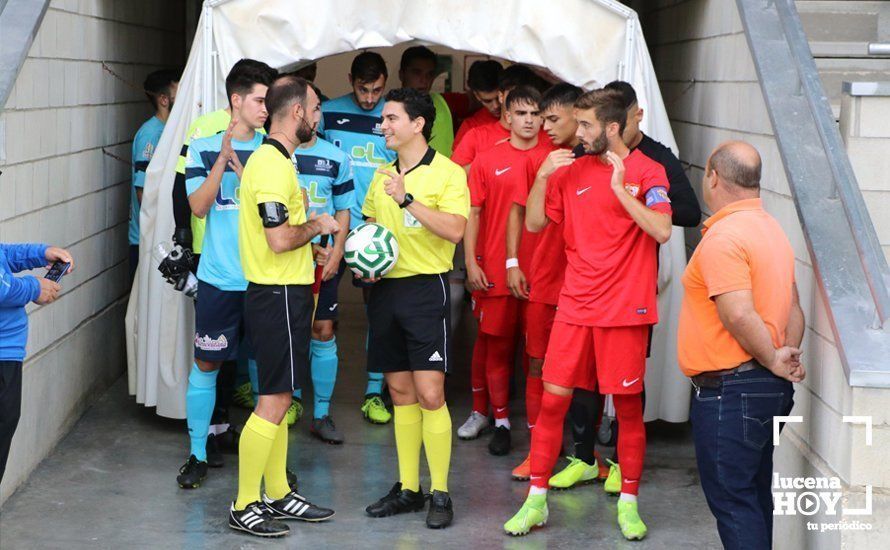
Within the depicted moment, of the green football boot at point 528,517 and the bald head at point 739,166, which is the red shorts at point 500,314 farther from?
the bald head at point 739,166

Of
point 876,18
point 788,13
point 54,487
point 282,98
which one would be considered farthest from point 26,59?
point 876,18

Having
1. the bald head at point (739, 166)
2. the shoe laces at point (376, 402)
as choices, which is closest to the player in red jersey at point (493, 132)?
the shoe laces at point (376, 402)

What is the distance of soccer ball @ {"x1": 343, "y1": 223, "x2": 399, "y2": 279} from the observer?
5406 mm

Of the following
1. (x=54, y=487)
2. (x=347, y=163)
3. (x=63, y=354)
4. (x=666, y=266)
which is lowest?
(x=54, y=487)

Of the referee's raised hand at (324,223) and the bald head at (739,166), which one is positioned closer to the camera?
the bald head at (739,166)

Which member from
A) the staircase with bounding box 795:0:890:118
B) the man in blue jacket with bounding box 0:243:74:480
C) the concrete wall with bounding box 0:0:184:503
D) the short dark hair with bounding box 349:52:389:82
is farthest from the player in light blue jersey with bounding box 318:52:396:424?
the man in blue jacket with bounding box 0:243:74:480

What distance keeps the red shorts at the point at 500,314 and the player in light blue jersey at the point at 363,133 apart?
855 mm

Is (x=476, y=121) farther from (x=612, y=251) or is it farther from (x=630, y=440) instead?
(x=630, y=440)

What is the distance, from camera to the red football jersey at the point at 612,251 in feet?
17.9

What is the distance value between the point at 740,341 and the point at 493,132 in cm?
302

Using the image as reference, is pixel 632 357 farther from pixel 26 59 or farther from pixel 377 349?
pixel 26 59

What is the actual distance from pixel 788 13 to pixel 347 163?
2.30 m

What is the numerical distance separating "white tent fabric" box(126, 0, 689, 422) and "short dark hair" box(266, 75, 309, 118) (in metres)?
1.23

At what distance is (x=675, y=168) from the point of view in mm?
5746
